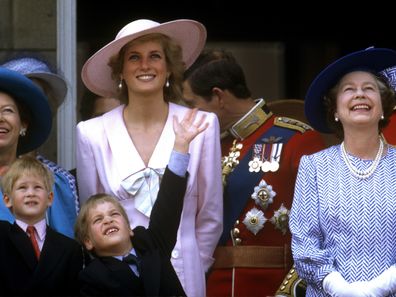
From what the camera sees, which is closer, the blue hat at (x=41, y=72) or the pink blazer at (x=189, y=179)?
the pink blazer at (x=189, y=179)

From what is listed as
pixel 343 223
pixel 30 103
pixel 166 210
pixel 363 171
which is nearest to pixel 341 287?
pixel 343 223

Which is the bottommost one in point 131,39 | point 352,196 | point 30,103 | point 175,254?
point 175,254

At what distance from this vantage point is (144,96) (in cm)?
684

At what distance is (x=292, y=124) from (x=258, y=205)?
15.8 inches

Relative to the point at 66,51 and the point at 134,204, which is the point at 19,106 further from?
the point at 66,51

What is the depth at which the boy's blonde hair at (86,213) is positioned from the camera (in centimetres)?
623

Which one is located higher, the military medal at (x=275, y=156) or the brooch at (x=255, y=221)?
the military medal at (x=275, y=156)

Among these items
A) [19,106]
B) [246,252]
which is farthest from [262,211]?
[19,106]

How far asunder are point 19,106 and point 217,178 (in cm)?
83

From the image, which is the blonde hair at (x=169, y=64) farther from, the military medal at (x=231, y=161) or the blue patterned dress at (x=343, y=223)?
the blue patterned dress at (x=343, y=223)

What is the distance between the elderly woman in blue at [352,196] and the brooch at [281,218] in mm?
622

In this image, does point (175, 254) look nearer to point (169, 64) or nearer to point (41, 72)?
point (169, 64)

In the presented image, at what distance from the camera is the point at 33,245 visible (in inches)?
242

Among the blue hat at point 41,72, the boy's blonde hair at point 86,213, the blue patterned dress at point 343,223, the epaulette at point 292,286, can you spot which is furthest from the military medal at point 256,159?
the boy's blonde hair at point 86,213
